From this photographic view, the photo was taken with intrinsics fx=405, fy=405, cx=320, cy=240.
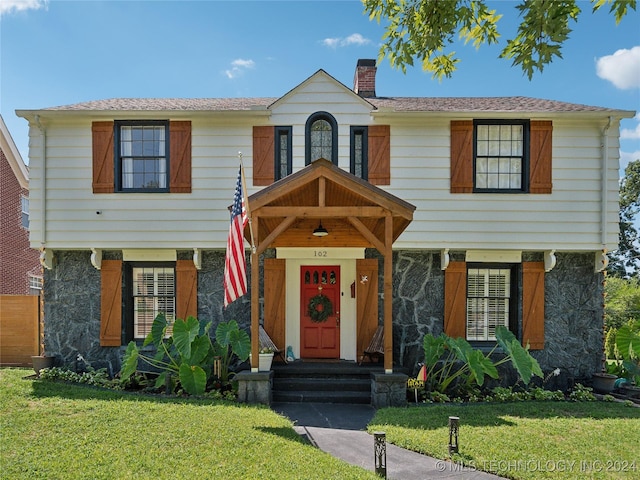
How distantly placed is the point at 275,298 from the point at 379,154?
3773 mm

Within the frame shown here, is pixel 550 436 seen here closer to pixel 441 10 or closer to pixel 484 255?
pixel 484 255

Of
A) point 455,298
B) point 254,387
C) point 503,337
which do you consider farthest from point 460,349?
point 254,387

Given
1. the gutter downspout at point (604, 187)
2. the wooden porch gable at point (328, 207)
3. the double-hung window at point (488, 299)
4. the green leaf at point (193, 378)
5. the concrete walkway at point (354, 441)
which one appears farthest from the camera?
the double-hung window at point (488, 299)

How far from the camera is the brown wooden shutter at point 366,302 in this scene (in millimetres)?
8555

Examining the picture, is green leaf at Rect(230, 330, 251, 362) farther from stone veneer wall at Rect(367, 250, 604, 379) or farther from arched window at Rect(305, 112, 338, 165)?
arched window at Rect(305, 112, 338, 165)

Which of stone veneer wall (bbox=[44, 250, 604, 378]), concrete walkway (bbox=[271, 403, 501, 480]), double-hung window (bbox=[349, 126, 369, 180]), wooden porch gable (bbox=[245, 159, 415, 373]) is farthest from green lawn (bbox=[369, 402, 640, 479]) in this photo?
double-hung window (bbox=[349, 126, 369, 180])

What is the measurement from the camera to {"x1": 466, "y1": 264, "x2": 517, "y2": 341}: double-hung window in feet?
29.2

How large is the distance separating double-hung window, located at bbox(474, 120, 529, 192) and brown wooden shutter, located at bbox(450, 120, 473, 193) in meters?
0.19

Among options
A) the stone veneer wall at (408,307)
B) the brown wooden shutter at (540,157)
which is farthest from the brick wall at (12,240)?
the brown wooden shutter at (540,157)

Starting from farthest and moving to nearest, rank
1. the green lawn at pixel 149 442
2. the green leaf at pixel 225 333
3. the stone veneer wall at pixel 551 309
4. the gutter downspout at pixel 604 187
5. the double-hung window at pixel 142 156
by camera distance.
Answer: the double-hung window at pixel 142 156 < the stone veneer wall at pixel 551 309 < the gutter downspout at pixel 604 187 < the green leaf at pixel 225 333 < the green lawn at pixel 149 442

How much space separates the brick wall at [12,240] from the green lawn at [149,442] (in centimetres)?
993

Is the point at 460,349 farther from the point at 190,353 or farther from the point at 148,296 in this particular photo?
the point at 148,296

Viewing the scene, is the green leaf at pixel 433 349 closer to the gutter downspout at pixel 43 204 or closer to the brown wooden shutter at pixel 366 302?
the brown wooden shutter at pixel 366 302

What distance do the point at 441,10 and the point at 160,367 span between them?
7.55 m
